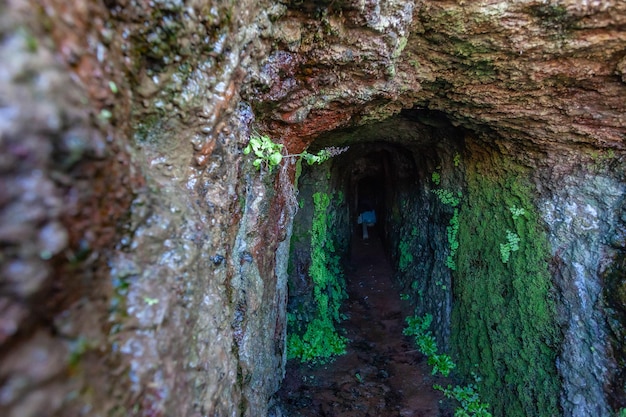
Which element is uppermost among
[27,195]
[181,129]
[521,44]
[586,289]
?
[521,44]

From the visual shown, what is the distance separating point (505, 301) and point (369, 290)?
13.1ft

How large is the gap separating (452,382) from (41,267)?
5665 mm

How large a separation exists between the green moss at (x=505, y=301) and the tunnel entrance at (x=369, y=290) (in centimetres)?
56

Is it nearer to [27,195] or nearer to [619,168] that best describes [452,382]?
[619,168]

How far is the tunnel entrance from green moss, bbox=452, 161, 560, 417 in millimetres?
559

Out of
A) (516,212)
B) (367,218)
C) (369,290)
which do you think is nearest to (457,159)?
(516,212)

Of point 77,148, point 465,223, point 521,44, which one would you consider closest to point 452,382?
point 465,223

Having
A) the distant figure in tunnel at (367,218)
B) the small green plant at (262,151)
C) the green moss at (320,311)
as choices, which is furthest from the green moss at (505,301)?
the distant figure in tunnel at (367,218)

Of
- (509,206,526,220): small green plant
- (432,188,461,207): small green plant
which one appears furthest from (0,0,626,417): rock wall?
(432,188,461,207): small green plant

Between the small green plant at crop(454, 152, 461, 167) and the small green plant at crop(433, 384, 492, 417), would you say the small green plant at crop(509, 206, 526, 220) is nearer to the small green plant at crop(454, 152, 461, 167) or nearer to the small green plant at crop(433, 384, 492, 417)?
the small green plant at crop(454, 152, 461, 167)

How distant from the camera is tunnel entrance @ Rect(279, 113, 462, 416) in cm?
523

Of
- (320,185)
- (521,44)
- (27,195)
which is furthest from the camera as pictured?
(320,185)

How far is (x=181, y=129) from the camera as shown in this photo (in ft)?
6.89

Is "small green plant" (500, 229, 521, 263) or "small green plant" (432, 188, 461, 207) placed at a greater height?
"small green plant" (432, 188, 461, 207)
